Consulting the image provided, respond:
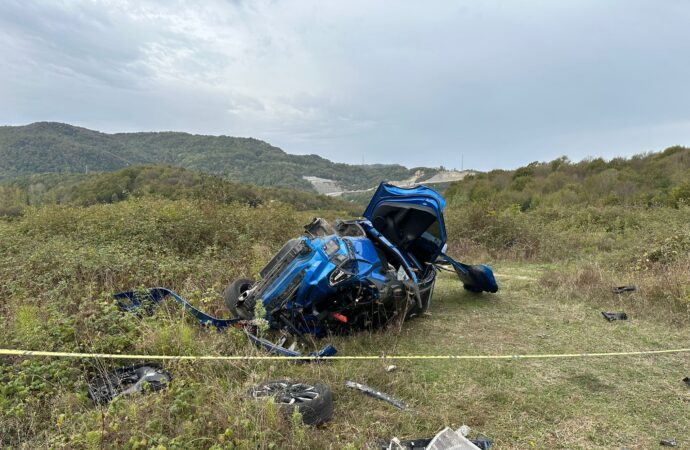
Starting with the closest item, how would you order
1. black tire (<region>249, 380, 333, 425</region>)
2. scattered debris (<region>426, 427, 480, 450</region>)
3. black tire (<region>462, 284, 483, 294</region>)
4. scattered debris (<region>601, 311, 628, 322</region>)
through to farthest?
scattered debris (<region>426, 427, 480, 450</region>) < black tire (<region>249, 380, 333, 425</region>) < scattered debris (<region>601, 311, 628, 322</region>) < black tire (<region>462, 284, 483, 294</region>)

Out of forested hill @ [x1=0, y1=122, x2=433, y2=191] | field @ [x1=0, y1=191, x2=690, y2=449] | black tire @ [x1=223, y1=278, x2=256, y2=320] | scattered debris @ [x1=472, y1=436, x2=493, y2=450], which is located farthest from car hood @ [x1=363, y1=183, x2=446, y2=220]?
forested hill @ [x1=0, y1=122, x2=433, y2=191]

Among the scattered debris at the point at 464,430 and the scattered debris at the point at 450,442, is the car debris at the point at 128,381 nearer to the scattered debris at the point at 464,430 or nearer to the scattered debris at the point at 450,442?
the scattered debris at the point at 450,442

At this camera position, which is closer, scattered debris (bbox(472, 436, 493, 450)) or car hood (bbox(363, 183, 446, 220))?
scattered debris (bbox(472, 436, 493, 450))

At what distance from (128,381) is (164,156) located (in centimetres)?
11752

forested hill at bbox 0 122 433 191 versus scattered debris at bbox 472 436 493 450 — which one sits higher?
forested hill at bbox 0 122 433 191

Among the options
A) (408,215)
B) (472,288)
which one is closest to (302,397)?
(408,215)

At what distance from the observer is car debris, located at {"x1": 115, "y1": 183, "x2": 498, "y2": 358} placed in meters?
4.24

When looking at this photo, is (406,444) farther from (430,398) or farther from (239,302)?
(239,302)

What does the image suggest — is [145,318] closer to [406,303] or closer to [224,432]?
[224,432]

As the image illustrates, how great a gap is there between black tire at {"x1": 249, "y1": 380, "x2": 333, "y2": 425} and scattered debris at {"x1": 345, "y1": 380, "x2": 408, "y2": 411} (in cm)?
30

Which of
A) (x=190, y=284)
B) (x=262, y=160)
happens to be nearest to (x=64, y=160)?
(x=262, y=160)

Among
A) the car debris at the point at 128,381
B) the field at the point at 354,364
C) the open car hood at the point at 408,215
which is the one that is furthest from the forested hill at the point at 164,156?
the car debris at the point at 128,381

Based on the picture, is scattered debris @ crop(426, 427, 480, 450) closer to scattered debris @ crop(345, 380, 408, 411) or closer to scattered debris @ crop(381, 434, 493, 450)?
scattered debris @ crop(381, 434, 493, 450)

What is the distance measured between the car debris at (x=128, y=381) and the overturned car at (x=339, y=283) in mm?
977
